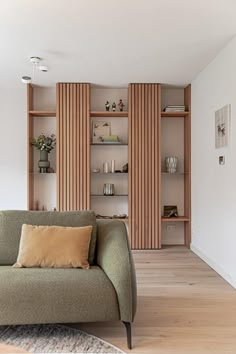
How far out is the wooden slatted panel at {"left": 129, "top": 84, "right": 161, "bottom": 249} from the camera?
5305mm

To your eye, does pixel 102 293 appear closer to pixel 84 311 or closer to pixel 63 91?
pixel 84 311

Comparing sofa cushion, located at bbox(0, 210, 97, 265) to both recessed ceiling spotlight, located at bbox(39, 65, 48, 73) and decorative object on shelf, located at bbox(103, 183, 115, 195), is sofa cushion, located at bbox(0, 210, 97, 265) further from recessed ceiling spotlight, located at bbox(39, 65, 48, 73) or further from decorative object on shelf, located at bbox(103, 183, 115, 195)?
decorative object on shelf, located at bbox(103, 183, 115, 195)

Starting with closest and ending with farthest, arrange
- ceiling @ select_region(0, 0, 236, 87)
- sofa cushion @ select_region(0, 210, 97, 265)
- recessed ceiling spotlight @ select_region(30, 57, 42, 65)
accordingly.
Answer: sofa cushion @ select_region(0, 210, 97, 265) → ceiling @ select_region(0, 0, 236, 87) → recessed ceiling spotlight @ select_region(30, 57, 42, 65)

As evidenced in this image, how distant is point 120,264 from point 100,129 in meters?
3.50

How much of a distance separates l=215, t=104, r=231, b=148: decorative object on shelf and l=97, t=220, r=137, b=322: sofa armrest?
1754 millimetres

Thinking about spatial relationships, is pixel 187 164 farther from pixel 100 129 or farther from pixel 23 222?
pixel 23 222

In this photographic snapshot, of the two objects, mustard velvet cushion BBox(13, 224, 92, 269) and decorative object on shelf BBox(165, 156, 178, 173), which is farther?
decorative object on shelf BBox(165, 156, 178, 173)

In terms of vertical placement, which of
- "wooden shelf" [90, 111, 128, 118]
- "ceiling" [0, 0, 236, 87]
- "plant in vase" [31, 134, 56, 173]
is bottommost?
"plant in vase" [31, 134, 56, 173]

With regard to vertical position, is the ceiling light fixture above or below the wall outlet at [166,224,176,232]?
above

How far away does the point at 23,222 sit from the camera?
9.25 ft

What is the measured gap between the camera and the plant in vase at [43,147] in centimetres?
528

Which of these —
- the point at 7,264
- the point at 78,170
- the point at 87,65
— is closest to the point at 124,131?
the point at 78,170

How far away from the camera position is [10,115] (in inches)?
217

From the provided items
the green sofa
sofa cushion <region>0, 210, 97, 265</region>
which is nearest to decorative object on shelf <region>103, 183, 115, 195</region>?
sofa cushion <region>0, 210, 97, 265</region>
